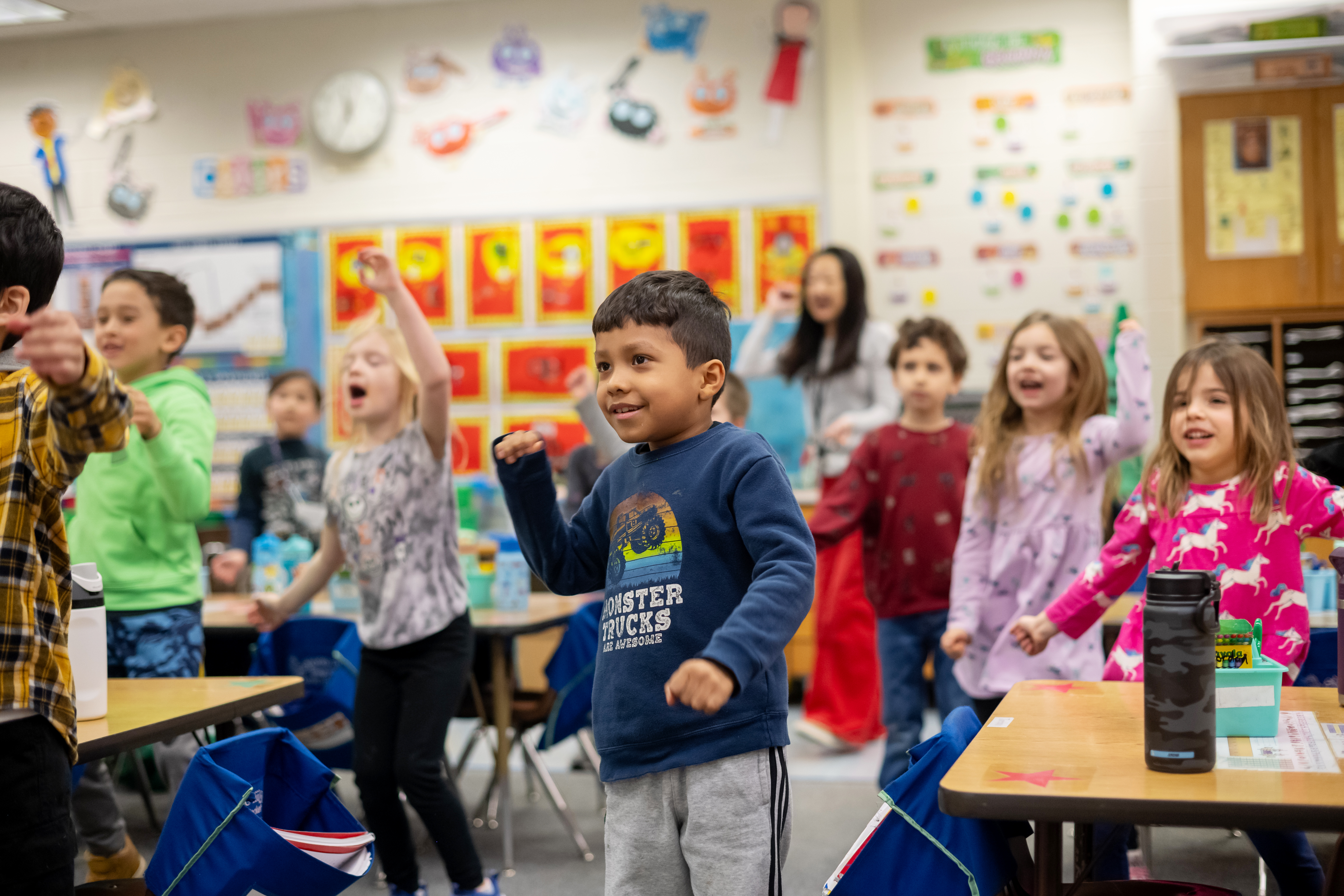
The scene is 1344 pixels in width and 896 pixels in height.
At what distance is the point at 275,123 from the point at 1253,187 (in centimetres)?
498

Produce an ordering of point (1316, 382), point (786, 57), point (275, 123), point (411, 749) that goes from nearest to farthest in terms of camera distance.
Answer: point (411, 749) → point (1316, 382) → point (786, 57) → point (275, 123)

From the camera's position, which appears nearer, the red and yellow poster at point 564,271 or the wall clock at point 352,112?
the red and yellow poster at point 564,271

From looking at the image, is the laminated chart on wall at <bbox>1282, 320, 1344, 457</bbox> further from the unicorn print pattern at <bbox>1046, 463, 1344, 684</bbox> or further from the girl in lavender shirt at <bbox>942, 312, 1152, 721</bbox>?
the unicorn print pattern at <bbox>1046, 463, 1344, 684</bbox>

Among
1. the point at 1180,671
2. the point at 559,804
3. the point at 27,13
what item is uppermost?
the point at 27,13

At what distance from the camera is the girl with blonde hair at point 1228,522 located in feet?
5.97

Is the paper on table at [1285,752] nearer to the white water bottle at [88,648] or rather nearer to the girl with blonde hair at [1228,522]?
the girl with blonde hair at [1228,522]

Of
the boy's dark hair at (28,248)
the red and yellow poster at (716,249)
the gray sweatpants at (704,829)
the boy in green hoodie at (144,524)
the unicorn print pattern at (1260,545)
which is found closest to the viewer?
the boy's dark hair at (28,248)

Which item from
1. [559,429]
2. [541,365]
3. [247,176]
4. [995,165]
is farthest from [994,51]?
[247,176]

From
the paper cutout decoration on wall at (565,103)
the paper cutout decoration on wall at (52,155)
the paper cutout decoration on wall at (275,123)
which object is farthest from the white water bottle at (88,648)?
the paper cutout decoration on wall at (52,155)

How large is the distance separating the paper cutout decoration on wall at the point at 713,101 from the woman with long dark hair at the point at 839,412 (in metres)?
1.76

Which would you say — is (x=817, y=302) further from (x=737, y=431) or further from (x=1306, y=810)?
(x=1306, y=810)

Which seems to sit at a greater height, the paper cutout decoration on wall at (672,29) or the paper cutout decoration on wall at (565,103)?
the paper cutout decoration on wall at (672,29)

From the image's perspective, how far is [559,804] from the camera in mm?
3193

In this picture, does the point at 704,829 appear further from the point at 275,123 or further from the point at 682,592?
the point at 275,123
